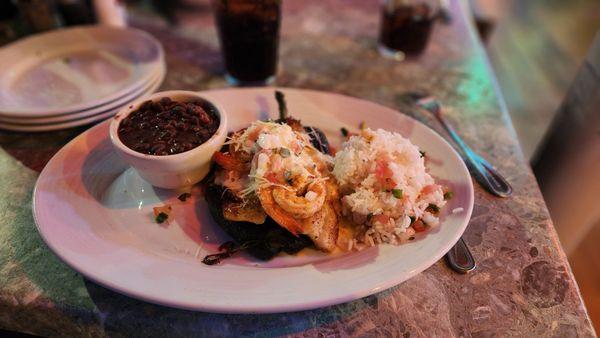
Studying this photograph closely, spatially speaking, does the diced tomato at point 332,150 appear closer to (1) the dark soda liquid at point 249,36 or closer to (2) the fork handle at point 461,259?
(2) the fork handle at point 461,259

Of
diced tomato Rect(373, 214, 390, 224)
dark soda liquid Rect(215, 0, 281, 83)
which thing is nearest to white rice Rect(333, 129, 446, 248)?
diced tomato Rect(373, 214, 390, 224)

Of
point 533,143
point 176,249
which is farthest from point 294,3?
point 533,143

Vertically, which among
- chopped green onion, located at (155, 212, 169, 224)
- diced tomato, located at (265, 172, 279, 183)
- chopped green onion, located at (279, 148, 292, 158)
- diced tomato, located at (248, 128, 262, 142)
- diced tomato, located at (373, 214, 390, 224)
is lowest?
chopped green onion, located at (155, 212, 169, 224)

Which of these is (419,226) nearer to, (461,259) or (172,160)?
(461,259)

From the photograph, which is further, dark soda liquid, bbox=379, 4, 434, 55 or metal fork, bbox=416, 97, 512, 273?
dark soda liquid, bbox=379, 4, 434, 55

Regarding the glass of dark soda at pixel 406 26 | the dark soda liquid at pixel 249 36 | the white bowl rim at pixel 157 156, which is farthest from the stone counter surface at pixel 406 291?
the dark soda liquid at pixel 249 36

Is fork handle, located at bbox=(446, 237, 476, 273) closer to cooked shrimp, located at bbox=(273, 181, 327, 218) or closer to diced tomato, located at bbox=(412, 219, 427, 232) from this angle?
diced tomato, located at bbox=(412, 219, 427, 232)

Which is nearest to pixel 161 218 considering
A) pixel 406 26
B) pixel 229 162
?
pixel 229 162
